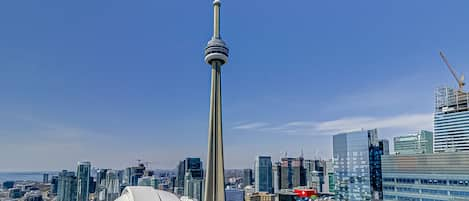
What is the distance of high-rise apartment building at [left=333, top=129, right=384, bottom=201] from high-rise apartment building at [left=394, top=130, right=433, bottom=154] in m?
8.08

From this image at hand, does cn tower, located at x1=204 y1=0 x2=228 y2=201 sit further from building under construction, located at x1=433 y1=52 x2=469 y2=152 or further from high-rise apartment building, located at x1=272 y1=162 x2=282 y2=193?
high-rise apartment building, located at x1=272 y1=162 x2=282 y2=193

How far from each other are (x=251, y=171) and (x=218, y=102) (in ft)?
256

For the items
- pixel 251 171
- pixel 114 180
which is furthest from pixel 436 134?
pixel 114 180

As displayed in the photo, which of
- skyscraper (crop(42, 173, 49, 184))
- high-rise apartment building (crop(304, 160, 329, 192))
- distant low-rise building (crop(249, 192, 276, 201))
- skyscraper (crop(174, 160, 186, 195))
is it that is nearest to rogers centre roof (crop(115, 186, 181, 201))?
distant low-rise building (crop(249, 192, 276, 201))

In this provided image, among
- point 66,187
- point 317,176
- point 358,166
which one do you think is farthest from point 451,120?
point 66,187

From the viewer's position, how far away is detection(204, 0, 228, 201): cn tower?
20.4m

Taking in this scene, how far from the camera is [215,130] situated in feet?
68.8

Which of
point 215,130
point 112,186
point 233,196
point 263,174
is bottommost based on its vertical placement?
point 233,196

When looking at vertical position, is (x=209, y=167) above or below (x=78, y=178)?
above

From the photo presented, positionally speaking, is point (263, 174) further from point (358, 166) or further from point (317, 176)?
point (358, 166)

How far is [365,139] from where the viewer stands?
2233 inches

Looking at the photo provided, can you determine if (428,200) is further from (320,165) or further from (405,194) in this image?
(320,165)

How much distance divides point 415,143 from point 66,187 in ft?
227

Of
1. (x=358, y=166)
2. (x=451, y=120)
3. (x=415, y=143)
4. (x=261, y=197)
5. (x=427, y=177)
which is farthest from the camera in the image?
(x=415, y=143)
